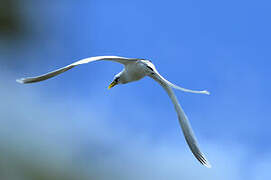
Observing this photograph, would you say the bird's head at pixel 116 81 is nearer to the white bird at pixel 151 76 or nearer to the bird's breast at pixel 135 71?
the white bird at pixel 151 76

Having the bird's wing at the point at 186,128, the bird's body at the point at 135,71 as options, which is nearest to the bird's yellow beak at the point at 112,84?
the bird's body at the point at 135,71

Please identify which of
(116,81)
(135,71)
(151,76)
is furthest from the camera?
(116,81)

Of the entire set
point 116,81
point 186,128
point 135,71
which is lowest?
point 186,128

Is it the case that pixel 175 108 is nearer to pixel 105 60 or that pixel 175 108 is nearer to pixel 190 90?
pixel 190 90

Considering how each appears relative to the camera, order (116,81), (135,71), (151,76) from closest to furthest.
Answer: (135,71), (151,76), (116,81)

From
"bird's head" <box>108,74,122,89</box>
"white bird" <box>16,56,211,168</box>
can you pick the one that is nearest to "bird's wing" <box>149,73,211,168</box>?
"white bird" <box>16,56,211,168</box>

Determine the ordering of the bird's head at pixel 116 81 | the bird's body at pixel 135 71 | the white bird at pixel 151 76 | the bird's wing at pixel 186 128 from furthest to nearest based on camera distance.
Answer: the bird's head at pixel 116 81 → the bird's wing at pixel 186 128 → the bird's body at pixel 135 71 → the white bird at pixel 151 76

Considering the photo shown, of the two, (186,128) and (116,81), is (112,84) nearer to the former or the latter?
(116,81)

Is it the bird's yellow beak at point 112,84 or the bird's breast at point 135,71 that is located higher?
the bird's yellow beak at point 112,84

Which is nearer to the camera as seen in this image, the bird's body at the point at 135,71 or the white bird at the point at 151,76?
the white bird at the point at 151,76

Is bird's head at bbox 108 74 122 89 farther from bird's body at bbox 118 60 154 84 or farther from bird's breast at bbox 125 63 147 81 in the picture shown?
bird's breast at bbox 125 63 147 81

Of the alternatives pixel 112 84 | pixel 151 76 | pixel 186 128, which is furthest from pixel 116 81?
pixel 186 128

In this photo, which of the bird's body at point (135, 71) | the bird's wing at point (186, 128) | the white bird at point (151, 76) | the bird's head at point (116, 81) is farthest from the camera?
the bird's head at point (116, 81)

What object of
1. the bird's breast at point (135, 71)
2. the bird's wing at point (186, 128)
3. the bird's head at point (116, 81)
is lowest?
the bird's wing at point (186, 128)
